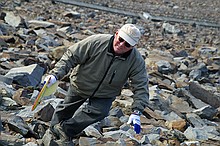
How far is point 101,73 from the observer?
14.1ft

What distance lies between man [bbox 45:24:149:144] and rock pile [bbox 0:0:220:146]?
58 centimetres

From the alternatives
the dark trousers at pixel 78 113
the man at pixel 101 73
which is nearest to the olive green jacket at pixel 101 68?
the man at pixel 101 73

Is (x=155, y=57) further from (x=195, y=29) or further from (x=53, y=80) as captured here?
(x=195, y=29)

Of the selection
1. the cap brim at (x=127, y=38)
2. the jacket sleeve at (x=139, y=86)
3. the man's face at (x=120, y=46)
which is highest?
the cap brim at (x=127, y=38)

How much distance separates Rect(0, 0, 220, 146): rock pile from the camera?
541cm

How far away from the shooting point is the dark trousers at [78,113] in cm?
451

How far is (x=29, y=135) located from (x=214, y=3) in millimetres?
28785

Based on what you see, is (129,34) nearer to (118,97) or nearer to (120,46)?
(120,46)

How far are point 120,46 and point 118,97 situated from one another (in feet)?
11.7

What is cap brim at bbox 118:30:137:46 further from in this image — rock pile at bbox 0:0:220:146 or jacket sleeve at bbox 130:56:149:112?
rock pile at bbox 0:0:220:146

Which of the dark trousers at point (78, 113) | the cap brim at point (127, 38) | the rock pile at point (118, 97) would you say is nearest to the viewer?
the cap brim at point (127, 38)

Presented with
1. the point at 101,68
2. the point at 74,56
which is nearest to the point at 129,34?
the point at 101,68

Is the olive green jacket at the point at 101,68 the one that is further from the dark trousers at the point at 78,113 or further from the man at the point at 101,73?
the dark trousers at the point at 78,113

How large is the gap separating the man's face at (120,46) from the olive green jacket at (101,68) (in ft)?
0.21
